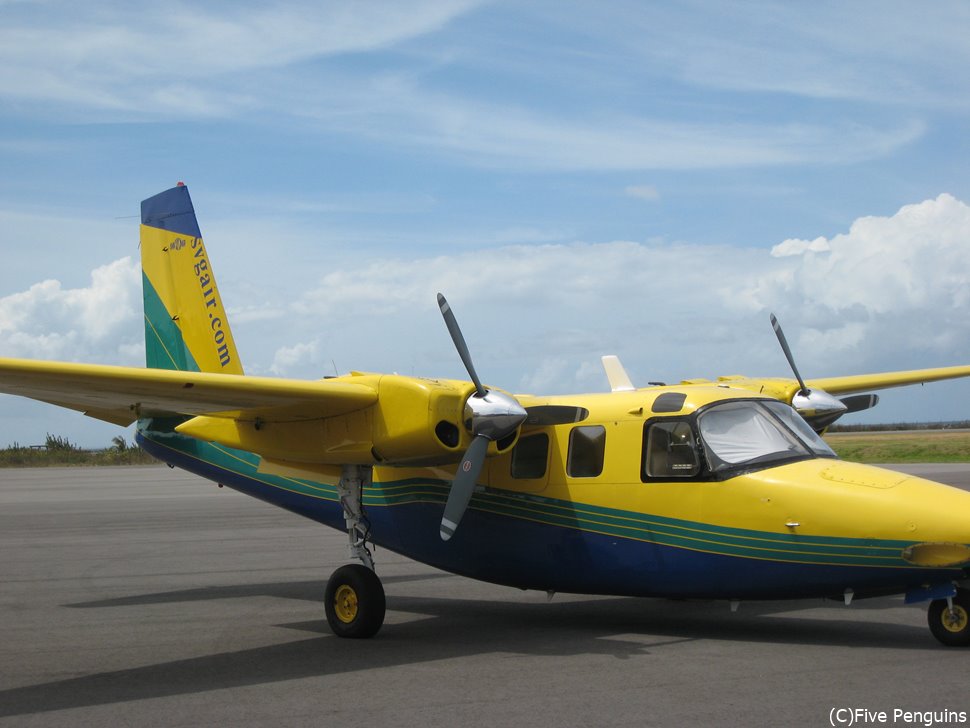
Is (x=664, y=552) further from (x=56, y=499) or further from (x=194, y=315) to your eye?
(x=56, y=499)

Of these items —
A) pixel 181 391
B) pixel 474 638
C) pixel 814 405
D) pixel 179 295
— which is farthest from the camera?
pixel 179 295

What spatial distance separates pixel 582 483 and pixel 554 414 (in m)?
0.85

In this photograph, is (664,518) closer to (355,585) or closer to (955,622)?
(955,622)

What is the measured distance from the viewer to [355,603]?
437 inches

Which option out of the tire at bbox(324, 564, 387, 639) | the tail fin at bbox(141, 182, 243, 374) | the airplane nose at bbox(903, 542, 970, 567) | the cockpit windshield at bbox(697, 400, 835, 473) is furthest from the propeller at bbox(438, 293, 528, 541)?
the tail fin at bbox(141, 182, 243, 374)

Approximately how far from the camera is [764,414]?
10.4 meters

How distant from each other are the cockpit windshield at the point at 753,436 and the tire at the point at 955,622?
1793 millimetres

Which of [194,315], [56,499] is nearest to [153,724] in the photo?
[194,315]

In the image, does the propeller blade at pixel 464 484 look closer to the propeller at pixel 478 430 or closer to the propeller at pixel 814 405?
the propeller at pixel 478 430

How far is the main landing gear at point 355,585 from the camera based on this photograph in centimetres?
1102

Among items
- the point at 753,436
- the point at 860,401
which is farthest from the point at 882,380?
the point at 753,436

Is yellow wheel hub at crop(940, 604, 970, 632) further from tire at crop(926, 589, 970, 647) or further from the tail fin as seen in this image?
the tail fin

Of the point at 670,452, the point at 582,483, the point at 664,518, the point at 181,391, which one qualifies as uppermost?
the point at 181,391

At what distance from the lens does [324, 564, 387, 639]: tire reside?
11008mm
